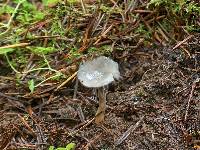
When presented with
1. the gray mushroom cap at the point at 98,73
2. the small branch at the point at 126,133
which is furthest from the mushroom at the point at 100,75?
the small branch at the point at 126,133

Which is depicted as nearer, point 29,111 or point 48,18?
point 29,111

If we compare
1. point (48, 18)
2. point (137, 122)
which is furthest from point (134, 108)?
point (48, 18)

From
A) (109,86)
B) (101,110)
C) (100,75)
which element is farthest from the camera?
(109,86)

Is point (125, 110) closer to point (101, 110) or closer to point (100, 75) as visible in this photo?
point (101, 110)

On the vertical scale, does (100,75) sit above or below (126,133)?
above

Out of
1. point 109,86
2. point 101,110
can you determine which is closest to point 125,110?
point 101,110

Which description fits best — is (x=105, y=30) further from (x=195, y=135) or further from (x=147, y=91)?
(x=195, y=135)

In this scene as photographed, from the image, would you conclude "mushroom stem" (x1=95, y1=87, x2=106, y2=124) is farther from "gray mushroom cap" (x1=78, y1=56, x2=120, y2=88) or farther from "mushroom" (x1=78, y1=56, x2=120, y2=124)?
"gray mushroom cap" (x1=78, y1=56, x2=120, y2=88)

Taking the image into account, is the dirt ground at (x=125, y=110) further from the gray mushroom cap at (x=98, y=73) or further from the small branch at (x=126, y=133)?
the gray mushroom cap at (x=98, y=73)
